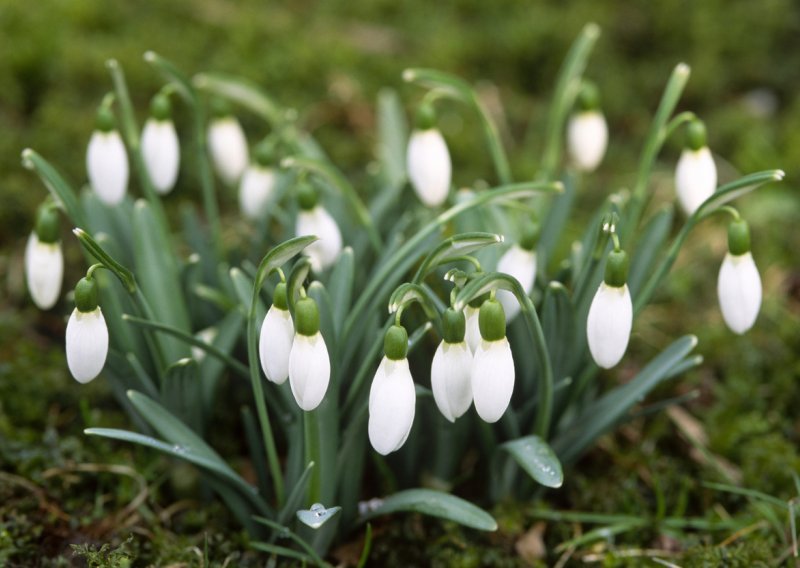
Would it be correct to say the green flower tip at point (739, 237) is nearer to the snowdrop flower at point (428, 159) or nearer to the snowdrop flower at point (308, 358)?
the snowdrop flower at point (428, 159)

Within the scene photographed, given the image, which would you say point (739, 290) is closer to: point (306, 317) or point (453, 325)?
point (453, 325)

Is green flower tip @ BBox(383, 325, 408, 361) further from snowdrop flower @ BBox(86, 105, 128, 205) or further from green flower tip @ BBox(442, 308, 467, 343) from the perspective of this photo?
snowdrop flower @ BBox(86, 105, 128, 205)

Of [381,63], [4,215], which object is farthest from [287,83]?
[4,215]

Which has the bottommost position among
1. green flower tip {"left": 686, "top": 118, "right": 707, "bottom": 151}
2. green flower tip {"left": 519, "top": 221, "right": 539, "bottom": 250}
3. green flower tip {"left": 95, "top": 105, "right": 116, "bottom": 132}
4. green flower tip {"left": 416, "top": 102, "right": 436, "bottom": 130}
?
green flower tip {"left": 519, "top": 221, "right": 539, "bottom": 250}

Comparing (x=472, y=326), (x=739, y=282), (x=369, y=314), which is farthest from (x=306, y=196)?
(x=739, y=282)

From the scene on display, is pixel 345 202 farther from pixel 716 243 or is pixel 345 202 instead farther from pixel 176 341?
pixel 716 243

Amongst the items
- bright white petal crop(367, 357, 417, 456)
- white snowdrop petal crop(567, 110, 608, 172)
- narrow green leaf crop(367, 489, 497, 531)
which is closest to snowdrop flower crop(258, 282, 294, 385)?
bright white petal crop(367, 357, 417, 456)

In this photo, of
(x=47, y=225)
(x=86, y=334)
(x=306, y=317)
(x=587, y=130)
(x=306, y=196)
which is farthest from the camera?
(x=587, y=130)

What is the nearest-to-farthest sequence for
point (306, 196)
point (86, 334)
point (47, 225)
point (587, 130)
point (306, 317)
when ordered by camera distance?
point (306, 317) → point (86, 334) → point (47, 225) → point (306, 196) → point (587, 130)
